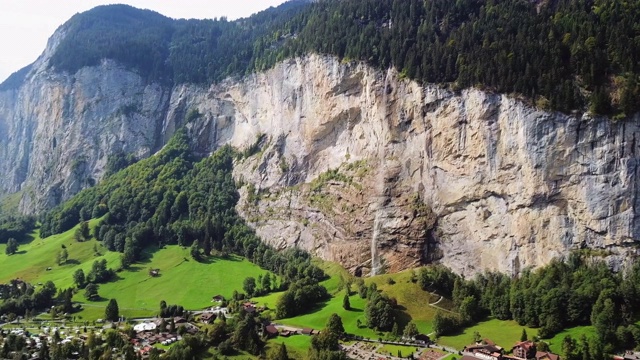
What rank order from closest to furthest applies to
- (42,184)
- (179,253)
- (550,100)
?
(550,100) < (179,253) < (42,184)

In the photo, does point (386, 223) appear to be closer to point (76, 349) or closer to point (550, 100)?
point (550, 100)

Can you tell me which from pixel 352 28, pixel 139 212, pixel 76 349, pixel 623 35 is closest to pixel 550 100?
pixel 623 35

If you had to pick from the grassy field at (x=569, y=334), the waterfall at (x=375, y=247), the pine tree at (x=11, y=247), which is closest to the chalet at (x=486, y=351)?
the grassy field at (x=569, y=334)

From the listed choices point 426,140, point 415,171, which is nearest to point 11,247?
point 415,171

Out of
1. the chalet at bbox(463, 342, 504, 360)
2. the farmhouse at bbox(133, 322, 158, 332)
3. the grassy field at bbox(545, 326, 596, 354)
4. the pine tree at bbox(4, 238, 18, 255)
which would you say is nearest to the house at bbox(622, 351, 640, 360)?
the grassy field at bbox(545, 326, 596, 354)

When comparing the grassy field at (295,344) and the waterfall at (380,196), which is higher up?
the waterfall at (380,196)

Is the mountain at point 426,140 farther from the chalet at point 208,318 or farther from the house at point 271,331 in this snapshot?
the chalet at point 208,318
